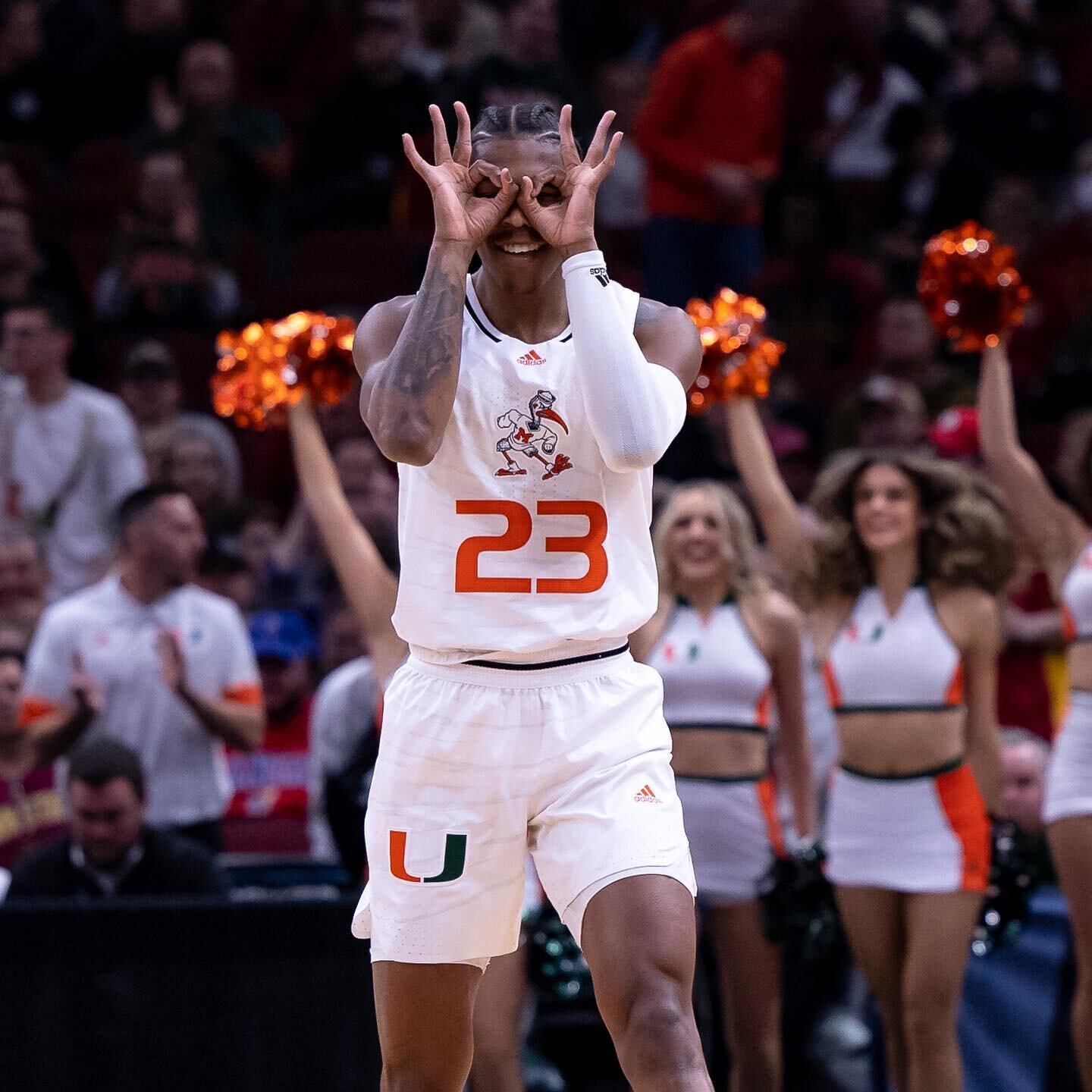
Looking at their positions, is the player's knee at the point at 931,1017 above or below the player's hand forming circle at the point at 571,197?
below

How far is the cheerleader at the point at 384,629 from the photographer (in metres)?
4.88

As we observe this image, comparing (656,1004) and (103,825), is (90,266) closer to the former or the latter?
(103,825)

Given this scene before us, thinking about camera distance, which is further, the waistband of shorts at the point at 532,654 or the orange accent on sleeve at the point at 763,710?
the orange accent on sleeve at the point at 763,710

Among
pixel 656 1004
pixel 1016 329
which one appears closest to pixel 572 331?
pixel 656 1004

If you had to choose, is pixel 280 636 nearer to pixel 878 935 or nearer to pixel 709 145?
pixel 878 935

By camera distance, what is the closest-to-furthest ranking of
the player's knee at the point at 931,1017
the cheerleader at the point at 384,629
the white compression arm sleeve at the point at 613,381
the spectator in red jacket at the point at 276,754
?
the white compression arm sleeve at the point at 613,381
the cheerleader at the point at 384,629
the player's knee at the point at 931,1017
the spectator in red jacket at the point at 276,754

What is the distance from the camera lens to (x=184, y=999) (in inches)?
208

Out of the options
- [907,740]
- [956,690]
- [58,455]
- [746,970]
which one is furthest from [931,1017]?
[58,455]

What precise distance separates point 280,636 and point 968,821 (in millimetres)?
2885

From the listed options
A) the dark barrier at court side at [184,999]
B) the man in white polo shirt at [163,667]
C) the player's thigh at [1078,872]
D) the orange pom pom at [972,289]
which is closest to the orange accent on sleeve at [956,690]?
the player's thigh at [1078,872]

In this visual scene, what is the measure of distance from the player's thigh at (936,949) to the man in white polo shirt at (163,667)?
7.42 feet

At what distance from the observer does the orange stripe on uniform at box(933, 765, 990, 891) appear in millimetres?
5328

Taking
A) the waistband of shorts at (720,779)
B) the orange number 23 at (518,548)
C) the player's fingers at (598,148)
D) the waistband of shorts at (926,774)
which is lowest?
the waistband of shorts at (720,779)

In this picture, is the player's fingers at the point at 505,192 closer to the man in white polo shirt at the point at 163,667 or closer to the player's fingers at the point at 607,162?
the player's fingers at the point at 607,162
